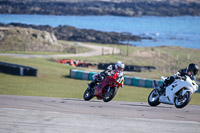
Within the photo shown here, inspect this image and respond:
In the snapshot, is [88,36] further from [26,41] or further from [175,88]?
[175,88]

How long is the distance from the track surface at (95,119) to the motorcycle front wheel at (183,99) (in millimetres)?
327

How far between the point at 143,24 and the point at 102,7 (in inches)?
1284

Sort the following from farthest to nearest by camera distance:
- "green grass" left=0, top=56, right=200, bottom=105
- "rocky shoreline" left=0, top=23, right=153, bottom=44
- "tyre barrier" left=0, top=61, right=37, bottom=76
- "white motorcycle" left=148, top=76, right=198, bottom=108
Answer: "rocky shoreline" left=0, top=23, right=153, bottom=44 < "tyre barrier" left=0, top=61, right=37, bottom=76 < "green grass" left=0, top=56, right=200, bottom=105 < "white motorcycle" left=148, top=76, right=198, bottom=108

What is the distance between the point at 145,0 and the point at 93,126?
152 m

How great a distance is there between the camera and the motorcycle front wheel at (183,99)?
40.1 ft

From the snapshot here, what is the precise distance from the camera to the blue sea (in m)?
85.7

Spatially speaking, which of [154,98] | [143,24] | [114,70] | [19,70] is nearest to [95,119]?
[114,70]

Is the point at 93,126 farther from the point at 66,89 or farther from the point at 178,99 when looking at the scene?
the point at 66,89

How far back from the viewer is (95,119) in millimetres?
10859

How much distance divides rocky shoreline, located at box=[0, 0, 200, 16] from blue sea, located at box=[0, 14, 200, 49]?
3.36 m

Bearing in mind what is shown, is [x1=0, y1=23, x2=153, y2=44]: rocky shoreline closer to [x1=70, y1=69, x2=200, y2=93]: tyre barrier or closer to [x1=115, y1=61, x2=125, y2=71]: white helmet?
[x1=70, y1=69, x2=200, y2=93]: tyre barrier

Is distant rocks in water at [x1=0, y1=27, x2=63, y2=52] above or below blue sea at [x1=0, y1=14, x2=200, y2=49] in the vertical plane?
below

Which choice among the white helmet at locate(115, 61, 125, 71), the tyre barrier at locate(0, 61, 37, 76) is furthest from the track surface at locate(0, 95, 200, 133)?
the tyre barrier at locate(0, 61, 37, 76)

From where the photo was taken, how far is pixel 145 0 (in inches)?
6196
